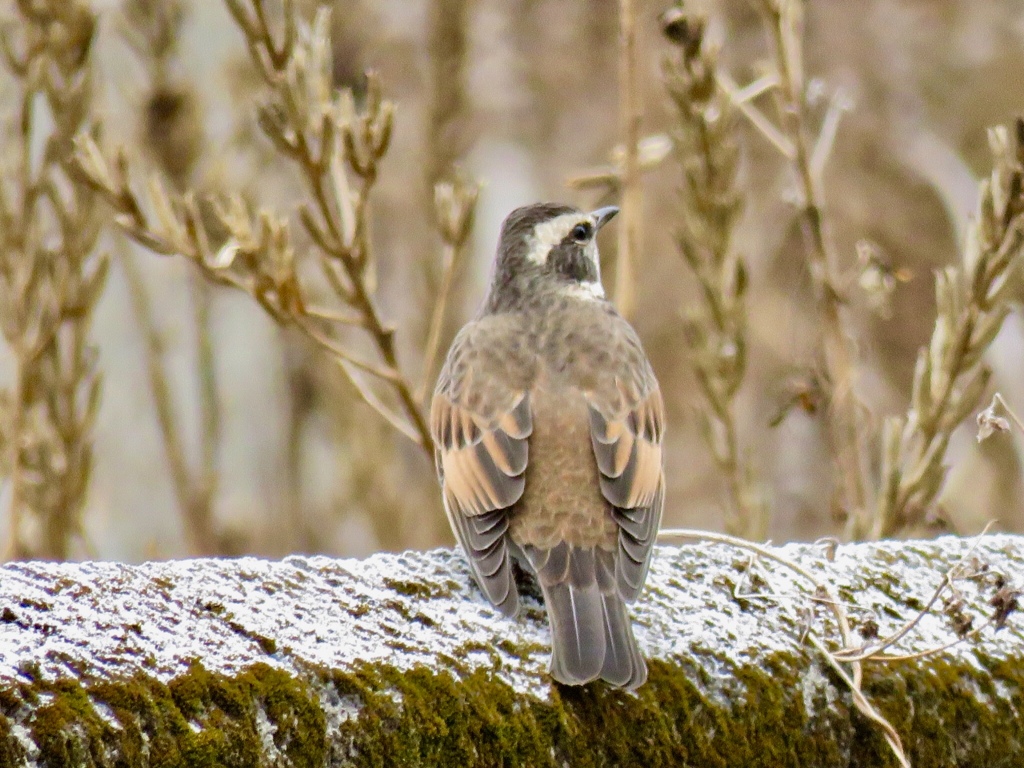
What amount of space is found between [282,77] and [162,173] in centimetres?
238

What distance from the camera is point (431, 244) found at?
28.5 feet

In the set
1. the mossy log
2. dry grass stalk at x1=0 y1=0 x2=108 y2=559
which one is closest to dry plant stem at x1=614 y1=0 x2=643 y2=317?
dry grass stalk at x1=0 y1=0 x2=108 y2=559

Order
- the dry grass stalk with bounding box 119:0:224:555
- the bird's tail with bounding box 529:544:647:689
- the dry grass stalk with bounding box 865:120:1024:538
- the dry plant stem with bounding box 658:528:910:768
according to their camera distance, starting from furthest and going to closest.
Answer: the dry grass stalk with bounding box 119:0:224:555
the dry grass stalk with bounding box 865:120:1024:538
the dry plant stem with bounding box 658:528:910:768
the bird's tail with bounding box 529:544:647:689

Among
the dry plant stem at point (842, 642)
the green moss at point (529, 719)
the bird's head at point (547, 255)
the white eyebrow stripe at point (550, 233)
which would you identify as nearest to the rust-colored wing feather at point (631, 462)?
the dry plant stem at point (842, 642)

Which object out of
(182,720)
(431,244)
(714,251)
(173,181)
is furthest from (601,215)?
(182,720)

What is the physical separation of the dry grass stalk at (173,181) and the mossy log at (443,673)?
339cm

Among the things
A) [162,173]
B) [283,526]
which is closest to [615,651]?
[162,173]

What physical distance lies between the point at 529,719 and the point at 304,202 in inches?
88.1

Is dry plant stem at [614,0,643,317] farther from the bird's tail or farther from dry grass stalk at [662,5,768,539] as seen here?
the bird's tail

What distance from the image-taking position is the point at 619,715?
2.83 meters

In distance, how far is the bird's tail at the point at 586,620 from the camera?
277cm

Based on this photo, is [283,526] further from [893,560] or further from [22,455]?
[893,560]

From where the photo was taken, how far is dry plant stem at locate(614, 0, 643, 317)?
5.49 metres

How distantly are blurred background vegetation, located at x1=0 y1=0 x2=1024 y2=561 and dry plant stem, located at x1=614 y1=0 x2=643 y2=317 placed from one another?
15 mm
